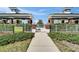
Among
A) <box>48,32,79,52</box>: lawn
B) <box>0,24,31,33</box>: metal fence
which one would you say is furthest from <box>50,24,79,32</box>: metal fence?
<box>0,24,31,33</box>: metal fence

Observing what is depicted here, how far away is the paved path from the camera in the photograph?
4866 mm

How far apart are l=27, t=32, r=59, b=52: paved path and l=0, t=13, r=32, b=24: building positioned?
0.30m

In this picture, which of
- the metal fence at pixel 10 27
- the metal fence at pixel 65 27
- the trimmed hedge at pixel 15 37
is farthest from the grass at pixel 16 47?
the metal fence at pixel 65 27

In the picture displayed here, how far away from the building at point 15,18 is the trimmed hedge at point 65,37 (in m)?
0.42

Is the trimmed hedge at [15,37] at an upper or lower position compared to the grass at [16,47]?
upper

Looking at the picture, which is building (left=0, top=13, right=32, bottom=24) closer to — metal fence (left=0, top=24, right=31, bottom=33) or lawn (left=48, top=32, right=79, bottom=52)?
metal fence (left=0, top=24, right=31, bottom=33)

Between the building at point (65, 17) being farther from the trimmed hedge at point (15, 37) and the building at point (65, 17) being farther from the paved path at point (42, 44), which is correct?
the trimmed hedge at point (15, 37)

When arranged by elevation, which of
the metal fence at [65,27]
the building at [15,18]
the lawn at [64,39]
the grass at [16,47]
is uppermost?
the building at [15,18]

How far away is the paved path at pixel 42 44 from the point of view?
16.0 ft

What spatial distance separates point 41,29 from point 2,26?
0.58m

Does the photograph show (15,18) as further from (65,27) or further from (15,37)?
(65,27)

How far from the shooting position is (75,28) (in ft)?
16.0

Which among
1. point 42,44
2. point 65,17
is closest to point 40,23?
point 42,44
